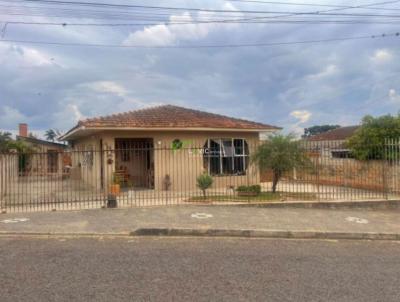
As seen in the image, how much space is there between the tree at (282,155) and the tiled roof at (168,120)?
384 cm

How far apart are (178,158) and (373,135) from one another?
8.56 meters

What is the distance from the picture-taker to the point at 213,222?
10.1 m

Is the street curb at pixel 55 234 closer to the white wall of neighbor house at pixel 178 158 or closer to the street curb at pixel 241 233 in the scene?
the street curb at pixel 241 233

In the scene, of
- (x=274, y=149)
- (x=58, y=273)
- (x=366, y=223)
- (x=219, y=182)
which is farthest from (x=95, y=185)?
(x=58, y=273)

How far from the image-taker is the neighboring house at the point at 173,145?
58.2 ft

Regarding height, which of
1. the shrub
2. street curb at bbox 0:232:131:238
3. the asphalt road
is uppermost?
the shrub

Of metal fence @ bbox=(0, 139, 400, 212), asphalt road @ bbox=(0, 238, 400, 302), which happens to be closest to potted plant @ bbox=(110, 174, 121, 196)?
metal fence @ bbox=(0, 139, 400, 212)

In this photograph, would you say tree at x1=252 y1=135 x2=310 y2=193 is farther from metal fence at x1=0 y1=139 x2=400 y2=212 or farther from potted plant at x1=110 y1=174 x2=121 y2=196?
potted plant at x1=110 y1=174 x2=121 y2=196

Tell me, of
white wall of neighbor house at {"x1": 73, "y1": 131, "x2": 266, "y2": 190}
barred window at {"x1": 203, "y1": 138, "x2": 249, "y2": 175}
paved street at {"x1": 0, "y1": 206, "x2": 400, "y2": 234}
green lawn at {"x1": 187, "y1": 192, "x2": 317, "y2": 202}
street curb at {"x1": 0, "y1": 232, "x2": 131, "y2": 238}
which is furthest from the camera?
barred window at {"x1": 203, "y1": 138, "x2": 249, "y2": 175}

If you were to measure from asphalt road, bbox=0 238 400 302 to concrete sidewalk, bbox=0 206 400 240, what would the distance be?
563mm

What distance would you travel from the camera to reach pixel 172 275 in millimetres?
5852

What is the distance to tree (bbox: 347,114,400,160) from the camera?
17875 millimetres

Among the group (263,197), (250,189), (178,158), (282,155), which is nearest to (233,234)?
(263,197)

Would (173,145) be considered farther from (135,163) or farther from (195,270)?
(195,270)
